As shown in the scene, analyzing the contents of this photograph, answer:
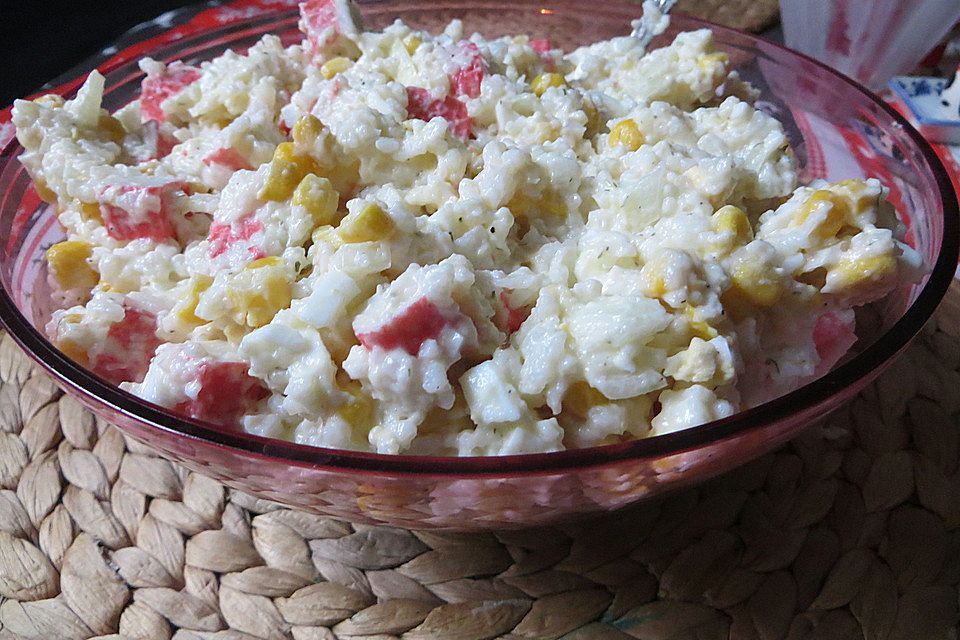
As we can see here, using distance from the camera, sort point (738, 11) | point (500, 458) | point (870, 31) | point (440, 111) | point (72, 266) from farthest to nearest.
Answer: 1. point (738, 11)
2. point (870, 31)
3. point (440, 111)
4. point (72, 266)
5. point (500, 458)

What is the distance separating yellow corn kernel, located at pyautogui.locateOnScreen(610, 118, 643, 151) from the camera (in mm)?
983

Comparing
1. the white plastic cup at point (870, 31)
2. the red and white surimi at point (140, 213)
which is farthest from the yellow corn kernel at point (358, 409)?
the white plastic cup at point (870, 31)

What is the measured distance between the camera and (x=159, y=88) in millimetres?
1174

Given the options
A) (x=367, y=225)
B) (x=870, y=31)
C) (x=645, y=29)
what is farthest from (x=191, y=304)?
(x=870, y=31)

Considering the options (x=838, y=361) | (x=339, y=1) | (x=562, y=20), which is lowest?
(x=838, y=361)

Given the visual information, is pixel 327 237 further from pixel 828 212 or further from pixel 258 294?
pixel 828 212

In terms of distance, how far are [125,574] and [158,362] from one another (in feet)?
0.95

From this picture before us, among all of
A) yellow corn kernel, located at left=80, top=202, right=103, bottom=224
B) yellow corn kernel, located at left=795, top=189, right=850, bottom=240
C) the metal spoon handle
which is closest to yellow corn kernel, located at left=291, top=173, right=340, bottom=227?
yellow corn kernel, located at left=80, top=202, right=103, bottom=224

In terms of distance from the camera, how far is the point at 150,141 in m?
1.12

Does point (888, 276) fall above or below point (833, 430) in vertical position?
above

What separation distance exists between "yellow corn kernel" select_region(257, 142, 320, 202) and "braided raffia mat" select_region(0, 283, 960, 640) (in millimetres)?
354

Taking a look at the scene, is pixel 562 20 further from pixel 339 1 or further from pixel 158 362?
pixel 158 362

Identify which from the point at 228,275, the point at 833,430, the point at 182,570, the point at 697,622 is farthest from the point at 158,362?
the point at 833,430

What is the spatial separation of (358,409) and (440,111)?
0.47m
